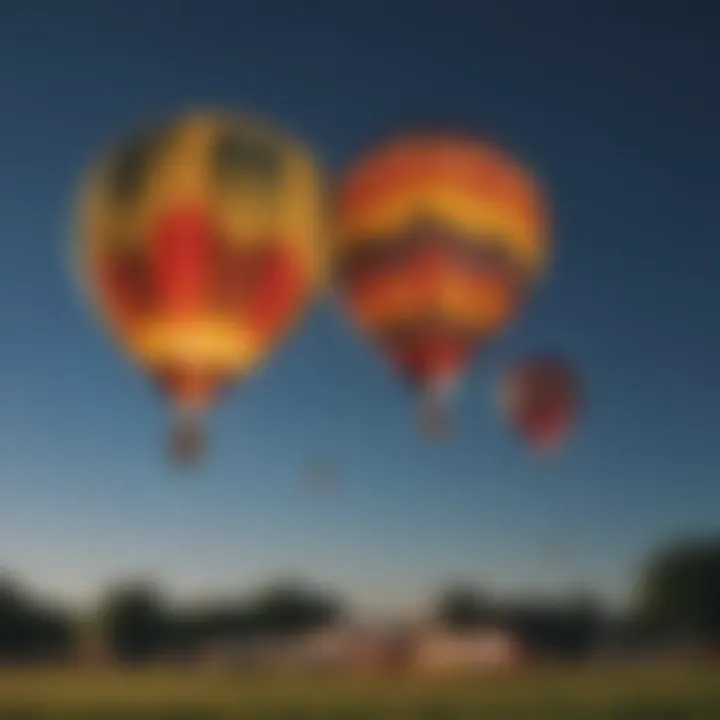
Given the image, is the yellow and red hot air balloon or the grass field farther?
the yellow and red hot air balloon

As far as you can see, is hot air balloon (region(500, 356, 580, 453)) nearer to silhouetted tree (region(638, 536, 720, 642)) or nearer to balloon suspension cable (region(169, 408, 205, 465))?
silhouetted tree (region(638, 536, 720, 642))

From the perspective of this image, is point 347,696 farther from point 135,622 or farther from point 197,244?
point 197,244

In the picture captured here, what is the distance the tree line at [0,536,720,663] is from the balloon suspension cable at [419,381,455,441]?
0.81 feet

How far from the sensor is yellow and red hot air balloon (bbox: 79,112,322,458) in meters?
2.26

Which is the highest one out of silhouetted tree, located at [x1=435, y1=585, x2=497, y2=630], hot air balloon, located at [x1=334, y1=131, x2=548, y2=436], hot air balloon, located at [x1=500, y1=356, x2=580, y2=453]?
hot air balloon, located at [x1=334, y1=131, x2=548, y2=436]

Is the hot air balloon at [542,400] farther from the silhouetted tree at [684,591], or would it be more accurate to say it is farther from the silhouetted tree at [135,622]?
the silhouetted tree at [135,622]

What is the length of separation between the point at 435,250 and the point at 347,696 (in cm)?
70

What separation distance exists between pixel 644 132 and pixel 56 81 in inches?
37.8

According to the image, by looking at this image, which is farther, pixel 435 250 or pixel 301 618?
pixel 435 250

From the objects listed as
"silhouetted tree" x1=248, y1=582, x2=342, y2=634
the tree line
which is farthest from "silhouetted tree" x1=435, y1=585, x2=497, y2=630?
"silhouetted tree" x1=248, y1=582, x2=342, y2=634

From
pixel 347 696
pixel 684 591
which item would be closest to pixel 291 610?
pixel 347 696

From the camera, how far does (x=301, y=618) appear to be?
7.18ft

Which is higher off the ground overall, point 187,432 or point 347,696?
point 187,432

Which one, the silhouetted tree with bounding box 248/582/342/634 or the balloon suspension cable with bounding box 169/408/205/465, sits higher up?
the balloon suspension cable with bounding box 169/408/205/465
